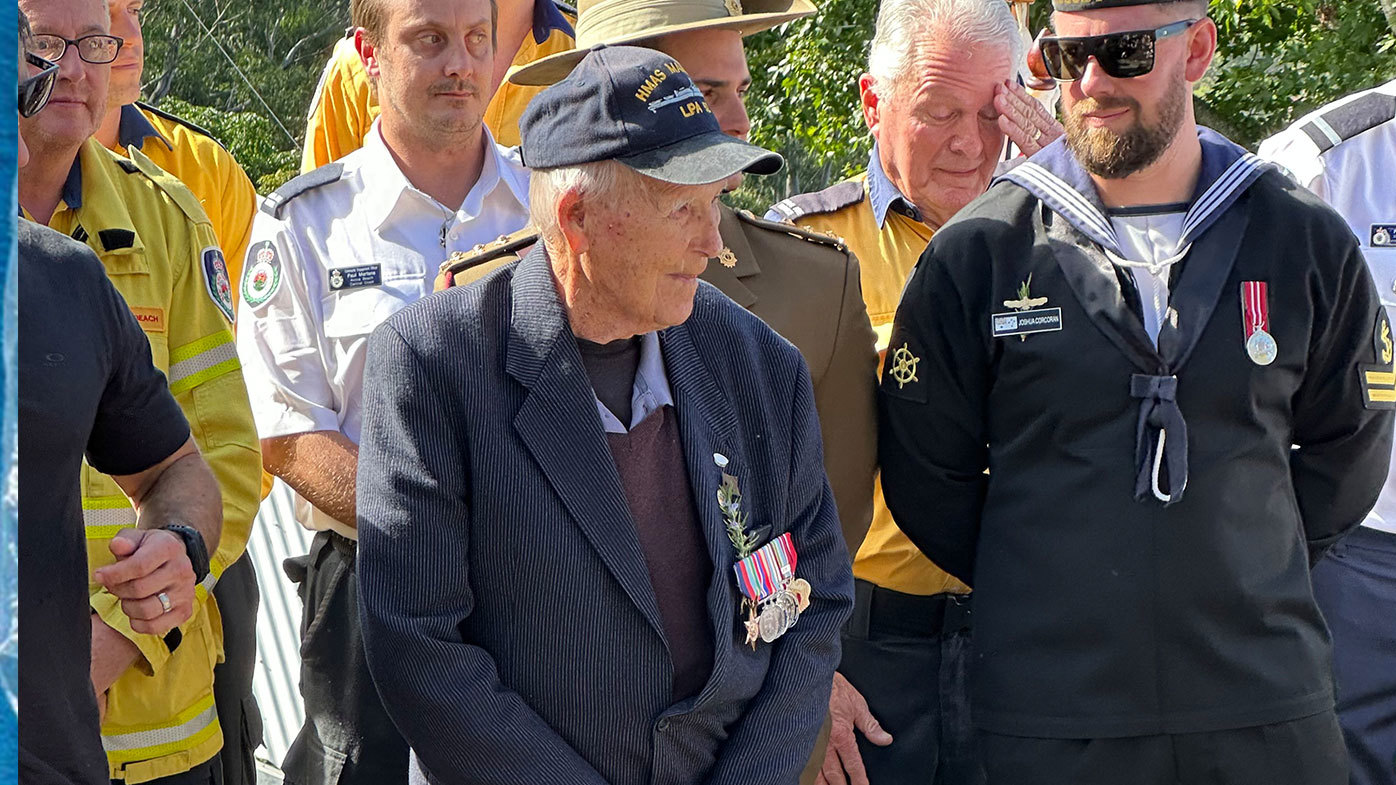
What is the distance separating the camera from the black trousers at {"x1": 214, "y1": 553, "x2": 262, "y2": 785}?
371 cm

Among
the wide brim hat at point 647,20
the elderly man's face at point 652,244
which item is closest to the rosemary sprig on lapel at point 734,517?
the elderly man's face at point 652,244

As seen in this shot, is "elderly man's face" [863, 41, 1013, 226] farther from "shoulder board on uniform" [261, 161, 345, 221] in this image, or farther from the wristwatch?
the wristwatch

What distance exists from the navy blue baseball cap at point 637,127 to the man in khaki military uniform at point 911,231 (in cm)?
110

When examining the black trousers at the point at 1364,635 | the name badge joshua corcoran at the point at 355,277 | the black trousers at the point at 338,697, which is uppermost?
the name badge joshua corcoran at the point at 355,277

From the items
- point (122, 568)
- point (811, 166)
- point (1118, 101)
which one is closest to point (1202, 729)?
point (1118, 101)

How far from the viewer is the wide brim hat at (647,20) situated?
12.2 feet

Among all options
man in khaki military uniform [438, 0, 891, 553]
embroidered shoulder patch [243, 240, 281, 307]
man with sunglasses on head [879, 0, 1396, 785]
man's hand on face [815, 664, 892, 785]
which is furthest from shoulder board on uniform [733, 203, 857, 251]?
embroidered shoulder patch [243, 240, 281, 307]

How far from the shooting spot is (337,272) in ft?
12.1

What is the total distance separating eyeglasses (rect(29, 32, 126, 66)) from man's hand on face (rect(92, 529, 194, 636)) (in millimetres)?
1049

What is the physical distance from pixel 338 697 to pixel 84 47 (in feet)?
4.85

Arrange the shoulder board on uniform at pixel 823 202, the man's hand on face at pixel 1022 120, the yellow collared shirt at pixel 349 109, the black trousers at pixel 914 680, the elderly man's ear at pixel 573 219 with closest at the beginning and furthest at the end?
the elderly man's ear at pixel 573 219, the black trousers at pixel 914 680, the man's hand on face at pixel 1022 120, the shoulder board on uniform at pixel 823 202, the yellow collared shirt at pixel 349 109

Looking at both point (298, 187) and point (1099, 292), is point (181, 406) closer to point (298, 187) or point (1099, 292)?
point (298, 187)

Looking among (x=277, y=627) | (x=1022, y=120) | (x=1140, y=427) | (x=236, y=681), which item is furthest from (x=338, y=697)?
(x=277, y=627)

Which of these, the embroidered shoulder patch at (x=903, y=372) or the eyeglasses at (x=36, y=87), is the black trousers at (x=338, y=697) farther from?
the eyeglasses at (x=36, y=87)
